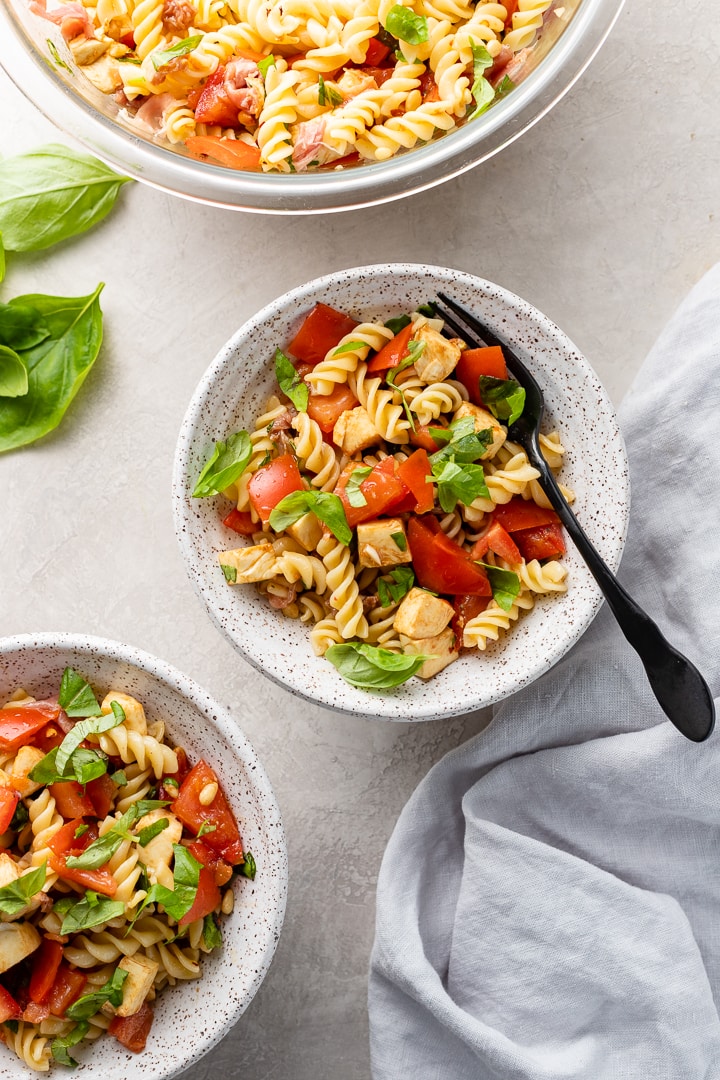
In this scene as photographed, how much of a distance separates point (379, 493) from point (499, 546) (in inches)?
16.0

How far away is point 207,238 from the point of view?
11.3 ft

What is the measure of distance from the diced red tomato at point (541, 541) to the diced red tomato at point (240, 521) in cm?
83

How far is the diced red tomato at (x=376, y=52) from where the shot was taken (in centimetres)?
301

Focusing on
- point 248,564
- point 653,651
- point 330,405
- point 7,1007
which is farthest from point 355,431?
point 7,1007

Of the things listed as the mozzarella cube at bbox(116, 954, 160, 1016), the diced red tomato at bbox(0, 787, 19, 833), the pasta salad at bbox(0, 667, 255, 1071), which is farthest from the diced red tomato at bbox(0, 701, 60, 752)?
the mozzarella cube at bbox(116, 954, 160, 1016)

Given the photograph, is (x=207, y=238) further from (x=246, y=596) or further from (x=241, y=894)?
(x=241, y=894)

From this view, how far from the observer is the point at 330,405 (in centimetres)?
306

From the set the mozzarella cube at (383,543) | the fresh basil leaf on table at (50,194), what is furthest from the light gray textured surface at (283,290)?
the mozzarella cube at (383,543)

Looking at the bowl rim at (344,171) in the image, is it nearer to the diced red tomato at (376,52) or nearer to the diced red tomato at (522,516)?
the diced red tomato at (376,52)

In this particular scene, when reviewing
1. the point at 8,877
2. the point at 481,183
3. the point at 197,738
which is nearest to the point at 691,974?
the point at 197,738

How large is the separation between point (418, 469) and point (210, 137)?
1216 mm

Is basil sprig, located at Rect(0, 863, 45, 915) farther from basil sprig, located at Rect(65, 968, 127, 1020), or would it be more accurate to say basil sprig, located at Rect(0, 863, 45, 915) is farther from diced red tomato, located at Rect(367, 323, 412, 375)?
diced red tomato, located at Rect(367, 323, 412, 375)

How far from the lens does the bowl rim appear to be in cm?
285

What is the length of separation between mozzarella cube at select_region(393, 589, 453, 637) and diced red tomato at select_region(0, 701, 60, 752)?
1093mm
